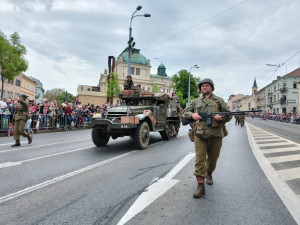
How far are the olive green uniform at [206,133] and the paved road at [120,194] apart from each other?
0.48m

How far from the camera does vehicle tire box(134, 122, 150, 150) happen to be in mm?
7918

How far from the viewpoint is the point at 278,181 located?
4.62 m

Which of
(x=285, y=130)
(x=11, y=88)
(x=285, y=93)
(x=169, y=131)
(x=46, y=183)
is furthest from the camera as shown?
(x=285, y=93)

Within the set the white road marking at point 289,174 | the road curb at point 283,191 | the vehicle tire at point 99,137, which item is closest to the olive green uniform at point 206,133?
the road curb at point 283,191

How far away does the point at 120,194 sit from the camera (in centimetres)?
373

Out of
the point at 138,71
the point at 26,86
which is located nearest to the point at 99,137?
the point at 26,86

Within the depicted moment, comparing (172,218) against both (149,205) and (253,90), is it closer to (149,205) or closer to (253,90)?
(149,205)

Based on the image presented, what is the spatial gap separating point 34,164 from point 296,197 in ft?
17.7

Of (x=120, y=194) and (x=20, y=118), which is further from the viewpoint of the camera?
(x=20, y=118)

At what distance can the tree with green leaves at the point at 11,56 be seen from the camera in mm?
25891

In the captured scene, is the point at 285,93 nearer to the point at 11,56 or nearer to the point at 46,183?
the point at 11,56

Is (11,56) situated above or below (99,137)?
above

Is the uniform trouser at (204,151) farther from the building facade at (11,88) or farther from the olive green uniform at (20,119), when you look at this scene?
the building facade at (11,88)

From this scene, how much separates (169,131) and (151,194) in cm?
762
